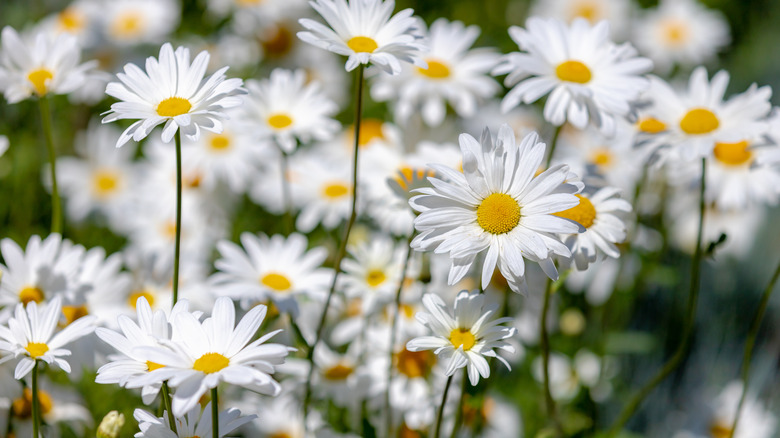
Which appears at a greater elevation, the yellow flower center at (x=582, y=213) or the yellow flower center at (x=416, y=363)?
the yellow flower center at (x=582, y=213)

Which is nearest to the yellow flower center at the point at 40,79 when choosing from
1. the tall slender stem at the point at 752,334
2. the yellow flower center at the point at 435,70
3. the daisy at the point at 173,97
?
the daisy at the point at 173,97

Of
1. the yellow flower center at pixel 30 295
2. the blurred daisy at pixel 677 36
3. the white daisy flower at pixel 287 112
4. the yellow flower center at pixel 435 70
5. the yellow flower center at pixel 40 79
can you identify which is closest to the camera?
the yellow flower center at pixel 30 295

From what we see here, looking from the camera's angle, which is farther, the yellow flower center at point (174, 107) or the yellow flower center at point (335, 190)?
the yellow flower center at point (335, 190)

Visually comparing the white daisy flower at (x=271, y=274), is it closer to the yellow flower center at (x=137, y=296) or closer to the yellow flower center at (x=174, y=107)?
the yellow flower center at (x=137, y=296)

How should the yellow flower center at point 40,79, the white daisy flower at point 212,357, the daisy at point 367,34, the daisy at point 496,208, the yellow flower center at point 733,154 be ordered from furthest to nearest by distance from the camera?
the yellow flower center at point 733,154 → the yellow flower center at point 40,79 → the daisy at point 367,34 → the daisy at point 496,208 → the white daisy flower at point 212,357

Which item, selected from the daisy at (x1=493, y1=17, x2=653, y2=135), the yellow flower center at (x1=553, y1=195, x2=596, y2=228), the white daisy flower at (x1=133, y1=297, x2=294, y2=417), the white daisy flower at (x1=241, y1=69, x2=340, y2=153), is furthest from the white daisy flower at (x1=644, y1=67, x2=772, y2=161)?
the white daisy flower at (x1=133, y1=297, x2=294, y2=417)

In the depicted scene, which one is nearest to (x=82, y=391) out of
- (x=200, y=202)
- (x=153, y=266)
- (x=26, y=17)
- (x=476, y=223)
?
(x=153, y=266)
